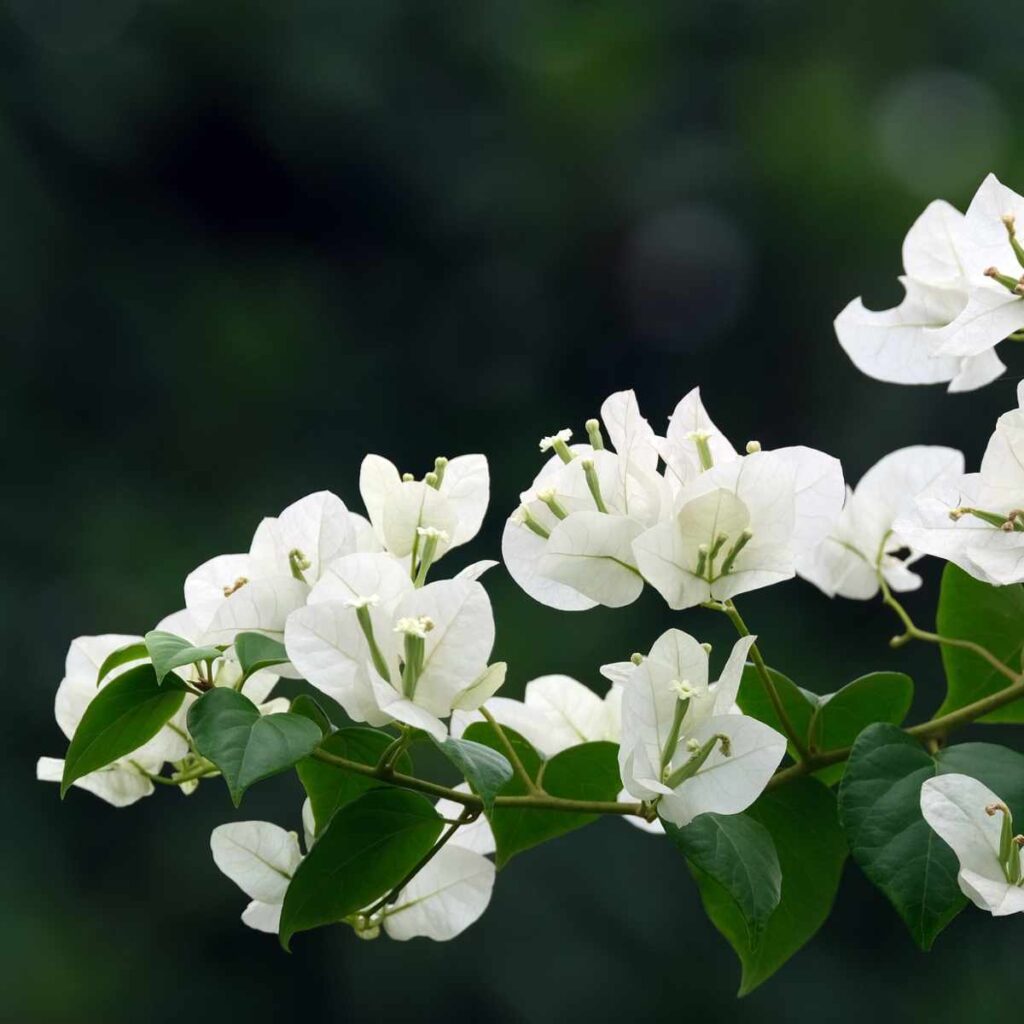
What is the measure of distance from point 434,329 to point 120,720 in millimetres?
5229

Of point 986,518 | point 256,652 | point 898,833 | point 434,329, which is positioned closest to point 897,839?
point 898,833

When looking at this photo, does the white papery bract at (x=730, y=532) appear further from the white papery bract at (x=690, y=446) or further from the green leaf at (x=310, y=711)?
the green leaf at (x=310, y=711)

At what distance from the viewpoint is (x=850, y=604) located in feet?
15.9

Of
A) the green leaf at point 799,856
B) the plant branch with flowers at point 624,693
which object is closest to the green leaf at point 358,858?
the plant branch with flowers at point 624,693

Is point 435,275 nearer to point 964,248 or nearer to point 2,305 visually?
point 2,305

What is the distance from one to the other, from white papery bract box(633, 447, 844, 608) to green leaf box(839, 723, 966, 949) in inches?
2.6

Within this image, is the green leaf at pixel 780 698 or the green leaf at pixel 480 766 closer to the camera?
the green leaf at pixel 480 766

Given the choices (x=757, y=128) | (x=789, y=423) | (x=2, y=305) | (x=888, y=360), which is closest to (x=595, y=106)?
(x=757, y=128)

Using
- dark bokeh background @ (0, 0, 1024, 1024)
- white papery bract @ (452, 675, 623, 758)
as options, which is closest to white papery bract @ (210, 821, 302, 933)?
white papery bract @ (452, 675, 623, 758)

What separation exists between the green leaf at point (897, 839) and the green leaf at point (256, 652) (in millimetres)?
187

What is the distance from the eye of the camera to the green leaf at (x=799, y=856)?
1.90 ft

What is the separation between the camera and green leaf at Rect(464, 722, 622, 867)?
60cm

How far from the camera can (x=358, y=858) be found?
1.76ft

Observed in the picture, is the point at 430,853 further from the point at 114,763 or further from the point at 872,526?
the point at 872,526
